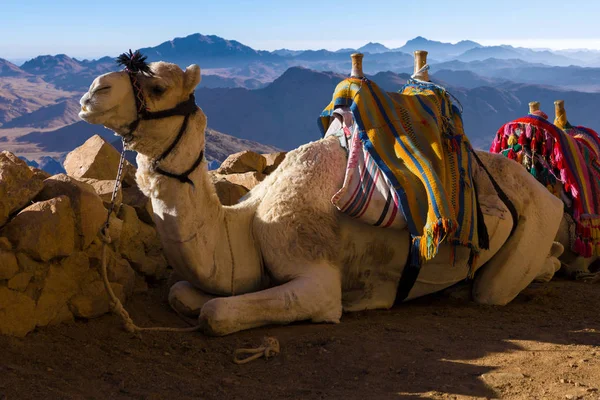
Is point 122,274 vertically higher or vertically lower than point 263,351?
higher

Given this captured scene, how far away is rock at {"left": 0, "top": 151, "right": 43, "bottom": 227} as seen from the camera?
4520 millimetres

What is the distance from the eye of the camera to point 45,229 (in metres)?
4.50

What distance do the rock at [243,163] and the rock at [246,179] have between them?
553 millimetres

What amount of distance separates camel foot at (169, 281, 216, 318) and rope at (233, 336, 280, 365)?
2.54 feet

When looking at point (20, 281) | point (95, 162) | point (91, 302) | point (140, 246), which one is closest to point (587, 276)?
point (140, 246)

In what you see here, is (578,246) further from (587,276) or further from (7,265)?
(7,265)

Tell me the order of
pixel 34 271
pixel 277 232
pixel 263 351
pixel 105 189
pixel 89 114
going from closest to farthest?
pixel 89 114, pixel 263 351, pixel 34 271, pixel 277 232, pixel 105 189

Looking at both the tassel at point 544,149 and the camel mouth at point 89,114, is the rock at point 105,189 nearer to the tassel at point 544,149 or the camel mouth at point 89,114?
the camel mouth at point 89,114

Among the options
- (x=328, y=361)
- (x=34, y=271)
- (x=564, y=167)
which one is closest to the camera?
(x=328, y=361)

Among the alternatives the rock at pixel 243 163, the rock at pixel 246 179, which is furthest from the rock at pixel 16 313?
the rock at pixel 243 163

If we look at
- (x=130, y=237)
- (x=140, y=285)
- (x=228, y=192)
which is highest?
(x=228, y=192)

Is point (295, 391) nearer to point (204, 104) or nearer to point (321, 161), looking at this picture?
point (321, 161)

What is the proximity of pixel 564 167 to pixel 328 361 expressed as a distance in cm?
405

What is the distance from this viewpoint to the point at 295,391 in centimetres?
374
